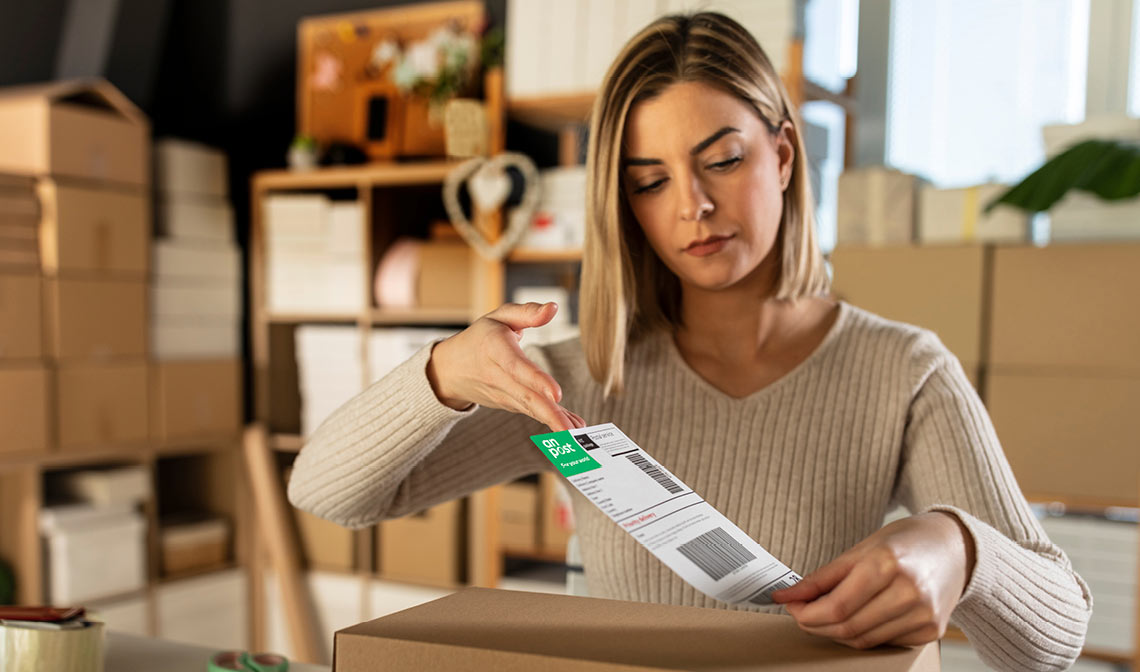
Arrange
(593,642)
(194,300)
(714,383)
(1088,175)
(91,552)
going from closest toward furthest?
(593,642) < (714,383) < (1088,175) < (91,552) < (194,300)

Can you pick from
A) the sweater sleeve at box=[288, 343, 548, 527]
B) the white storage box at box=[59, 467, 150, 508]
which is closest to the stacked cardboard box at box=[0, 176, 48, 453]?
the white storage box at box=[59, 467, 150, 508]

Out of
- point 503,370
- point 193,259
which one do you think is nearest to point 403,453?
point 503,370

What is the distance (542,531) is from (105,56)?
2.06 metres

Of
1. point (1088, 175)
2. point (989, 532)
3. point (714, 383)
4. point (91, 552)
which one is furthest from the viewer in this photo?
point (91, 552)

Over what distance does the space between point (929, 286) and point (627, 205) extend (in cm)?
140

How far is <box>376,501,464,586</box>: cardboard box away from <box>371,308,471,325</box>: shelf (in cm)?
56

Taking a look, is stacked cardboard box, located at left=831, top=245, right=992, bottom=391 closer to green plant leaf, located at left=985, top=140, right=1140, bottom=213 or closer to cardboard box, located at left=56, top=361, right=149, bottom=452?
green plant leaf, located at left=985, top=140, right=1140, bottom=213

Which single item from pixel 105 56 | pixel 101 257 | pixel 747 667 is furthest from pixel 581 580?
pixel 105 56

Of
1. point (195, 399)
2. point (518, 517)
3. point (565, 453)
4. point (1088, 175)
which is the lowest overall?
point (518, 517)

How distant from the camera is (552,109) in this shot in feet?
9.43

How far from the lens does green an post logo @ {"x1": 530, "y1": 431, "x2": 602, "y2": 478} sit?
63 cm

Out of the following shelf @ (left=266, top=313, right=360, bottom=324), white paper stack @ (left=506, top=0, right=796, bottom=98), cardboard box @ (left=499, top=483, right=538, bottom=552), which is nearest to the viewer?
white paper stack @ (left=506, top=0, right=796, bottom=98)

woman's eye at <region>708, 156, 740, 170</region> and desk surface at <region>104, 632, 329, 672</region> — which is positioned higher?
woman's eye at <region>708, 156, 740, 170</region>

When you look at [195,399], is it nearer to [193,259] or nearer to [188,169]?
[193,259]
